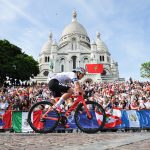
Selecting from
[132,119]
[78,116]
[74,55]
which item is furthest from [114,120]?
[74,55]

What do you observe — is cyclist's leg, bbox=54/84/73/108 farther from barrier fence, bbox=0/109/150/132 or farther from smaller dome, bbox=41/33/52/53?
smaller dome, bbox=41/33/52/53

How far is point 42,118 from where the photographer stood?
348 inches

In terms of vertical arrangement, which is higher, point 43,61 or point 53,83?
point 43,61

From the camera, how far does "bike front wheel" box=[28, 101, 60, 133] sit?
8828 millimetres

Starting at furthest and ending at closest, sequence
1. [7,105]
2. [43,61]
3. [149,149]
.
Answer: [43,61] → [7,105] → [149,149]

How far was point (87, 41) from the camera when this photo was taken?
135875mm

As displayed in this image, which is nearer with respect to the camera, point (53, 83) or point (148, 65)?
point (53, 83)

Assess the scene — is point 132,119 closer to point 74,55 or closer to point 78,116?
point 78,116

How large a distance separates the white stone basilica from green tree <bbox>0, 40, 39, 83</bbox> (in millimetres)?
33467

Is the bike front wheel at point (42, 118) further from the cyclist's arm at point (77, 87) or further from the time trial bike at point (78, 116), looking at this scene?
the cyclist's arm at point (77, 87)

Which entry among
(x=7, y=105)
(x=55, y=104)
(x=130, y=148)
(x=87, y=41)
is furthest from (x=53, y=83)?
(x=87, y=41)

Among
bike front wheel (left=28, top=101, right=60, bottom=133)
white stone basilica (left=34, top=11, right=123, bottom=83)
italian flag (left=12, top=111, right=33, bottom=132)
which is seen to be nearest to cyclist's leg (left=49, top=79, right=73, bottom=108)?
bike front wheel (left=28, top=101, right=60, bottom=133)

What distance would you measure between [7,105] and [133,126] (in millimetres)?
7689

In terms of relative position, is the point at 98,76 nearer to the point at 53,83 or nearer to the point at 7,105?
the point at 7,105
